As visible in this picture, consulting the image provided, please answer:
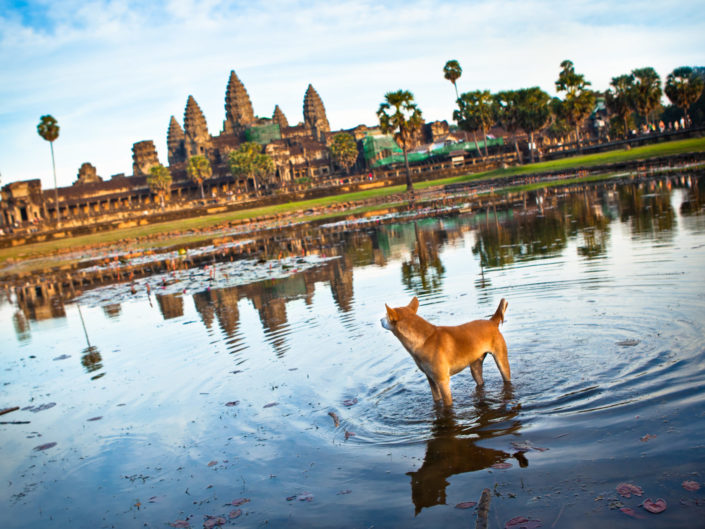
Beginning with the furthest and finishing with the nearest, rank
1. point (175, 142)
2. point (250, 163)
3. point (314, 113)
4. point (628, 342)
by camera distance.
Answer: point (314, 113), point (175, 142), point (250, 163), point (628, 342)

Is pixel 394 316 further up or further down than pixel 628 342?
further up

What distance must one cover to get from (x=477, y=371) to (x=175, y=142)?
4897 inches

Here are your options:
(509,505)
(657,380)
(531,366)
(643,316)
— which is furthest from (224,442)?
(643,316)

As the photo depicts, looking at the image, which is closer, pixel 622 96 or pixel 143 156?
pixel 622 96

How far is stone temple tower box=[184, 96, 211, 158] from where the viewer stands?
116 metres

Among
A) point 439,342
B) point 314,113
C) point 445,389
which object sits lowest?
point 445,389

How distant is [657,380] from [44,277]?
27.7 m

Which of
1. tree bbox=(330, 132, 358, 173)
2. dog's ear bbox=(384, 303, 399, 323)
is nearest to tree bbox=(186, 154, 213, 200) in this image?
tree bbox=(330, 132, 358, 173)

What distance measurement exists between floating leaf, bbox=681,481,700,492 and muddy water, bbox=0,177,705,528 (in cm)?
3

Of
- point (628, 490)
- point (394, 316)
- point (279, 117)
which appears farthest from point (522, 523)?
point (279, 117)

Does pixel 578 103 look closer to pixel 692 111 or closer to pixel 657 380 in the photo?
pixel 692 111

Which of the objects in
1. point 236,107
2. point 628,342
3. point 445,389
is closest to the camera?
point 445,389

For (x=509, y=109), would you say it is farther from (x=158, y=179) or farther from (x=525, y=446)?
(x=525, y=446)

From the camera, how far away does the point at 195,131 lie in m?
118
